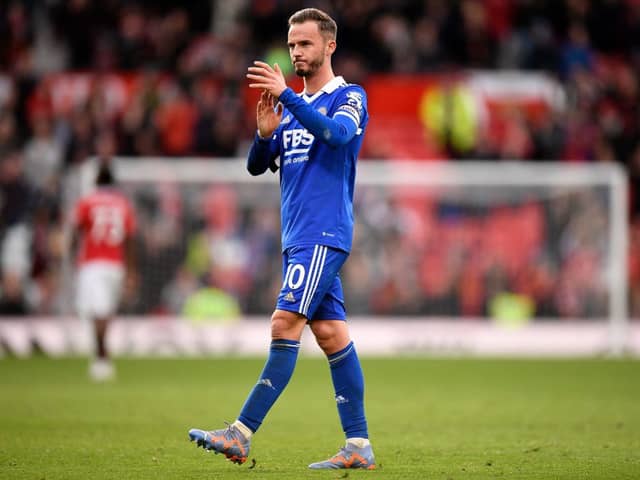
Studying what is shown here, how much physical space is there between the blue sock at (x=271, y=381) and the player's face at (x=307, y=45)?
4.64 feet

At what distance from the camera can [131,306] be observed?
57.7ft

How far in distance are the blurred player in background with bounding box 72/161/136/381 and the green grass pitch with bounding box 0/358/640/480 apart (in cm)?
60

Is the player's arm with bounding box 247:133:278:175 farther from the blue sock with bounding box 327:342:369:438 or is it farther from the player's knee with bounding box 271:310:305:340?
the blue sock with bounding box 327:342:369:438

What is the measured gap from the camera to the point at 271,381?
21.2ft

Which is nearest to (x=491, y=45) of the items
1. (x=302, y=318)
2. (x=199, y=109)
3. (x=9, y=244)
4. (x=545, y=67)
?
(x=545, y=67)

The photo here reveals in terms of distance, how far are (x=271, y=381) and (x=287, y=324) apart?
0.98ft

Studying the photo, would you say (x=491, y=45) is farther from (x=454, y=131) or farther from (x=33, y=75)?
(x=33, y=75)

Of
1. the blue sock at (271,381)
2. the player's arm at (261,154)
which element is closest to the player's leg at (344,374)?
the blue sock at (271,381)

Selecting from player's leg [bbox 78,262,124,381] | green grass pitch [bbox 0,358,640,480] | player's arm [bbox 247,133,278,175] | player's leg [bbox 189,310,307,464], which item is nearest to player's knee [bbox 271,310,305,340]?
player's leg [bbox 189,310,307,464]

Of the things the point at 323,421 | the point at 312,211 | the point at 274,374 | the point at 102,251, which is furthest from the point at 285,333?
the point at 102,251

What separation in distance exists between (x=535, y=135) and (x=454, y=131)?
124 cm

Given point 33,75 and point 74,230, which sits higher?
point 33,75

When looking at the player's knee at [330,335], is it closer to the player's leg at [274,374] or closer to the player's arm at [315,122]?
the player's leg at [274,374]

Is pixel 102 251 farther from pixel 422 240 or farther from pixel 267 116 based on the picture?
pixel 267 116
